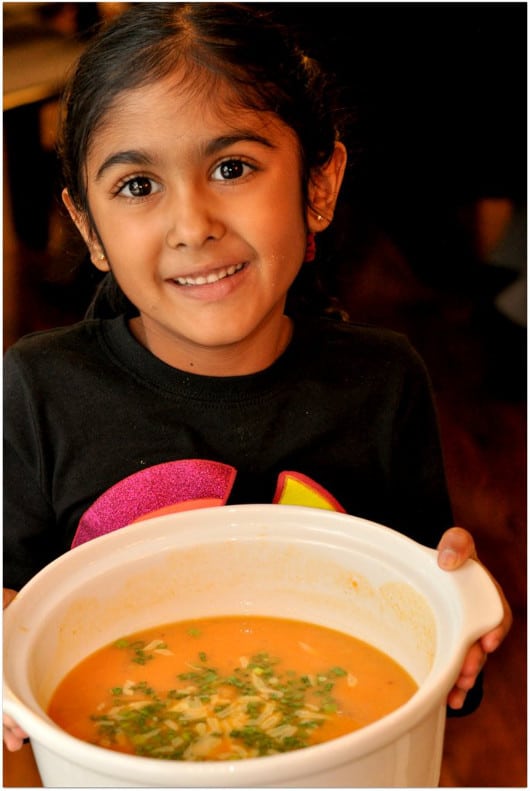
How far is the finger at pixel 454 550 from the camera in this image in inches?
35.1

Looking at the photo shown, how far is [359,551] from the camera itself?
1.00 meters

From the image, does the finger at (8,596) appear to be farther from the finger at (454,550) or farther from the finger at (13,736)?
the finger at (454,550)

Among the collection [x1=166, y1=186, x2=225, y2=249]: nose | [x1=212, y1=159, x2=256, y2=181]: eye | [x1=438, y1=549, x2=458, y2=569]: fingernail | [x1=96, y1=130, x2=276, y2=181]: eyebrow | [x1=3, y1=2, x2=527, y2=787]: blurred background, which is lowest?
[x1=3, y1=2, x2=527, y2=787]: blurred background

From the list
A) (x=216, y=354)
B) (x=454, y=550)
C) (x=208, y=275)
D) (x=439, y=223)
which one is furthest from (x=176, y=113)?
(x=439, y=223)

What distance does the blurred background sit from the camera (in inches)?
71.2

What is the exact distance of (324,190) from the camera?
1264 millimetres

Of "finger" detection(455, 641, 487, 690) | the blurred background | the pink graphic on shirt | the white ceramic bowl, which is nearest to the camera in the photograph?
the white ceramic bowl

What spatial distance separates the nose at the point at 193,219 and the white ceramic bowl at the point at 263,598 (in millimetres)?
265

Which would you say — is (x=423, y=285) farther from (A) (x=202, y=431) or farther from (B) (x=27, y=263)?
(A) (x=202, y=431)

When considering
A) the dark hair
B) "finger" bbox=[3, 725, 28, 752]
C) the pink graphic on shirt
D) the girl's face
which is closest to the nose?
the girl's face

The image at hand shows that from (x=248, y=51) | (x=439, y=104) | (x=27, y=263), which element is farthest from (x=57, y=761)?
(x=439, y=104)

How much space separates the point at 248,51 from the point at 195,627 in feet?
1.94

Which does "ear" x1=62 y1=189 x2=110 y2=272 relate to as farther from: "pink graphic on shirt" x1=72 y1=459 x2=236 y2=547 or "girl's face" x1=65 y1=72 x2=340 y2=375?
"pink graphic on shirt" x1=72 y1=459 x2=236 y2=547

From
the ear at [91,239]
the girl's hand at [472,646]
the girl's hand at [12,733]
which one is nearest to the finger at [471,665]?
the girl's hand at [472,646]
